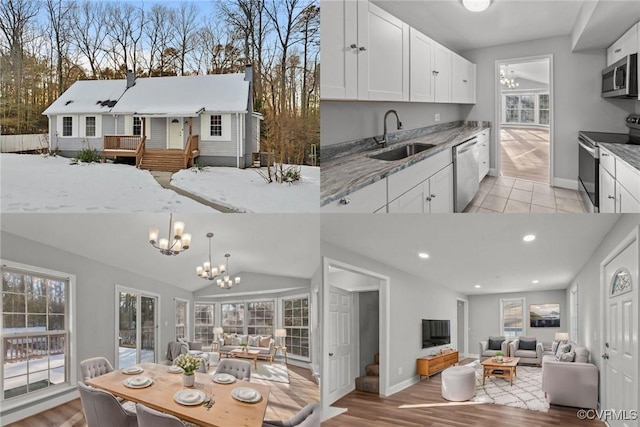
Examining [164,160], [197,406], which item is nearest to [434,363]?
[197,406]

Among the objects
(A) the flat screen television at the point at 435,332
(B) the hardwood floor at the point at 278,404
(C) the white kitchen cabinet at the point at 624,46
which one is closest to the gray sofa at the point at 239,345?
(B) the hardwood floor at the point at 278,404

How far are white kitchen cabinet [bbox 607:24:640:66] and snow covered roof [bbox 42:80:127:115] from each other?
2595 mm

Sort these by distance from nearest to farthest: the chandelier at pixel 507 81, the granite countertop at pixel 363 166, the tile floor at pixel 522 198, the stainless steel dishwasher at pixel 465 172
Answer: the granite countertop at pixel 363 166
the tile floor at pixel 522 198
the chandelier at pixel 507 81
the stainless steel dishwasher at pixel 465 172

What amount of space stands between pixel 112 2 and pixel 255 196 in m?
1.32

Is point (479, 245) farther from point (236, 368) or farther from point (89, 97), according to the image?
point (89, 97)

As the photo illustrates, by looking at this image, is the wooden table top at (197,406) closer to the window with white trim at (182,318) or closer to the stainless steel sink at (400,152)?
the window with white trim at (182,318)

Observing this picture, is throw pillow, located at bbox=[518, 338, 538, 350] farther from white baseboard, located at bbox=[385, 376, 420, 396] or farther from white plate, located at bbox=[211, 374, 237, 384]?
white plate, located at bbox=[211, 374, 237, 384]

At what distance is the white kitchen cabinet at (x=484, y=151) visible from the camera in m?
2.75

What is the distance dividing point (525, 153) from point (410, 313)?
4.22 ft

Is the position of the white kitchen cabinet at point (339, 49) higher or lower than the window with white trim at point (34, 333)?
higher

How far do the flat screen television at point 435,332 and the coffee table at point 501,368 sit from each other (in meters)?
0.29

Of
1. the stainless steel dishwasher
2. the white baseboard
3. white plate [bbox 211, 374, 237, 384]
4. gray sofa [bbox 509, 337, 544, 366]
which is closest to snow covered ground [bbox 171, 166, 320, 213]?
white plate [bbox 211, 374, 237, 384]

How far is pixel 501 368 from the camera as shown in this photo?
2.84 meters

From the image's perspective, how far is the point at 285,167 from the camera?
2.24 m
